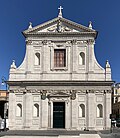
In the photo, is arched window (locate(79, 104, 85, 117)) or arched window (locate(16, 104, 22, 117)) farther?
arched window (locate(16, 104, 22, 117))

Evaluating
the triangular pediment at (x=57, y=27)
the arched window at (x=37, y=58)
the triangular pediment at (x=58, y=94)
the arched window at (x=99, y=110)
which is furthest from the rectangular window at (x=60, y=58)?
the arched window at (x=99, y=110)

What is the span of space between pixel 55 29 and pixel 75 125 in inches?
469

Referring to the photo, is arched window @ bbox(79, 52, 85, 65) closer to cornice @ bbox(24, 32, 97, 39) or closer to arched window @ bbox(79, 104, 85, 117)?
cornice @ bbox(24, 32, 97, 39)

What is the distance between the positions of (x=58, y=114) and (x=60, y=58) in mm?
6806

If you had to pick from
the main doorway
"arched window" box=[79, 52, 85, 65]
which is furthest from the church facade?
"arched window" box=[79, 52, 85, 65]

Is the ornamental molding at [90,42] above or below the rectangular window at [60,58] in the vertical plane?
above

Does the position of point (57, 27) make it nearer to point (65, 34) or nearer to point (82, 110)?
point (65, 34)

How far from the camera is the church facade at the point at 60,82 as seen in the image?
39094 millimetres

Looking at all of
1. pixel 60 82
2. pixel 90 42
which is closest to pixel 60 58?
pixel 60 82

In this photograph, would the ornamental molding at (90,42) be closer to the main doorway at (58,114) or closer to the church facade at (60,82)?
the church facade at (60,82)

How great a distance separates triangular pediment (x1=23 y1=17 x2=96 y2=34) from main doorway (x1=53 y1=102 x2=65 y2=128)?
895 cm

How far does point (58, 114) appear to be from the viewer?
131 ft

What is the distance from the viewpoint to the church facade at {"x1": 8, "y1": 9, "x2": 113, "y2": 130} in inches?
1539

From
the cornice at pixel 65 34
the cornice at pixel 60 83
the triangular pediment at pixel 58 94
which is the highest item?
the cornice at pixel 65 34
